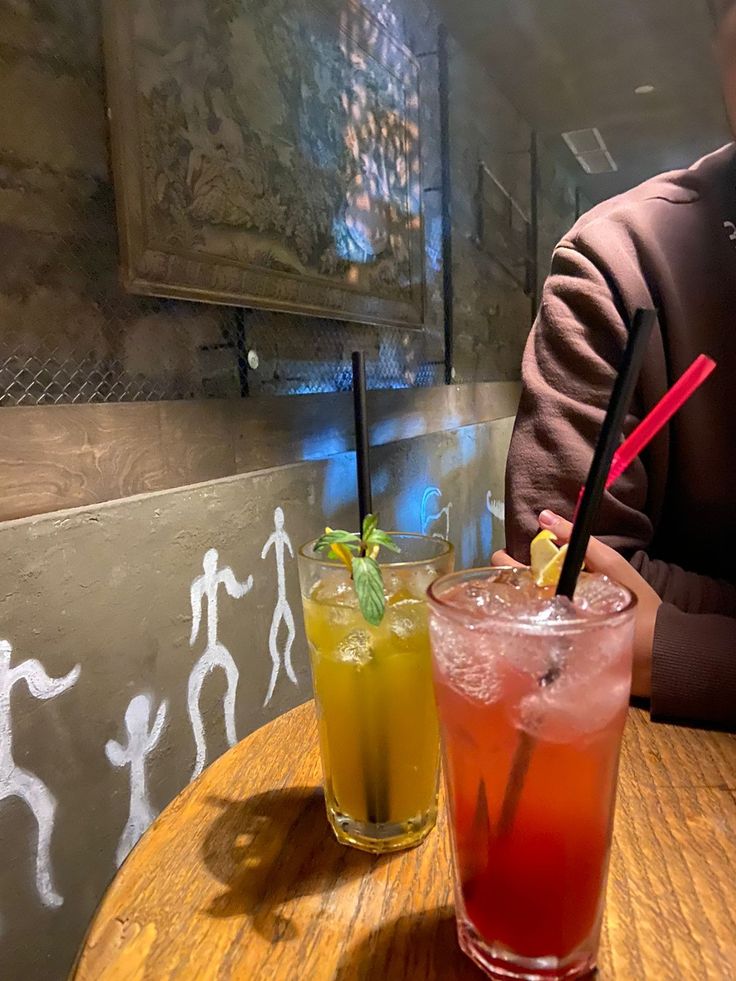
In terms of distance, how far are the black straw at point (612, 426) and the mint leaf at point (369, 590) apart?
20cm

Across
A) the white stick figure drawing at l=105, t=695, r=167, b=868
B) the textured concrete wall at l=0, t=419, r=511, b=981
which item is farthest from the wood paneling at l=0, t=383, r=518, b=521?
the white stick figure drawing at l=105, t=695, r=167, b=868

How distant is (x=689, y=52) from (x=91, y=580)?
4.30m

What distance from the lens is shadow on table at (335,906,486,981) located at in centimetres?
54

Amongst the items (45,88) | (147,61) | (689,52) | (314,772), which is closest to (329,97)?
(147,61)

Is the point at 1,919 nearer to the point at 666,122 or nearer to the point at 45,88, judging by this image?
the point at 45,88

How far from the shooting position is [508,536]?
121 cm

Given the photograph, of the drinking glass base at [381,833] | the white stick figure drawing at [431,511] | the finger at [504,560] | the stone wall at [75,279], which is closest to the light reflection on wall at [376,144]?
the stone wall at [75,279]

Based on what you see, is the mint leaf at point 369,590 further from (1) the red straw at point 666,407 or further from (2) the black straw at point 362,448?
(1) the red straw at point 666,407

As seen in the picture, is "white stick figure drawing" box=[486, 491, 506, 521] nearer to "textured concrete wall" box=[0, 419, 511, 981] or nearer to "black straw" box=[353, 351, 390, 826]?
"textured concrete wall" box=[0, 419, 511, 981]

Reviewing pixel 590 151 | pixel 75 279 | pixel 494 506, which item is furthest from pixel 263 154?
pixel 590 151

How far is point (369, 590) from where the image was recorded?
66 cm

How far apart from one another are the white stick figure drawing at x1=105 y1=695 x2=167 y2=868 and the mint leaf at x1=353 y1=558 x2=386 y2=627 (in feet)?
3.51

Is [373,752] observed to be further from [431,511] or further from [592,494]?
[431,511]

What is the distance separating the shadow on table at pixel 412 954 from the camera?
0.54 meters
